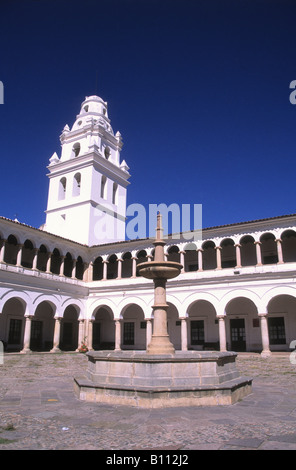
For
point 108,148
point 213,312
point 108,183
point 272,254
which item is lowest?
point 213,312

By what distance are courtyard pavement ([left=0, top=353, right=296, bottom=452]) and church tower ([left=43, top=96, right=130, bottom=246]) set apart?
21805 mm

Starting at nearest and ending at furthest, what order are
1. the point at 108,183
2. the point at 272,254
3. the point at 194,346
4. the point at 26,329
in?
the point at 26,329 < the point at 272,254 < the point at 194,346 < the point at 108,183

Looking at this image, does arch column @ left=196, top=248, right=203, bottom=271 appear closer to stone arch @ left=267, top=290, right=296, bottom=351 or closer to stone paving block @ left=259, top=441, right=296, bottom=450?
stone arch @ left=267, top=290, right=296, bottom=351

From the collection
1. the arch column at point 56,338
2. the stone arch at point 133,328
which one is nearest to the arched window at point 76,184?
the stone arch at point 133,328

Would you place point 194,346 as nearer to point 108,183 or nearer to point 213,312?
point 213,312

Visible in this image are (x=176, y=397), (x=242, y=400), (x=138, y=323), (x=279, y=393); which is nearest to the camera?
(x=176, y=397)

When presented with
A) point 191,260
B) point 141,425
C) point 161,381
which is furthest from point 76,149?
point 141,425

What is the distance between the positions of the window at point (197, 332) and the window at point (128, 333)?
4.62 meters

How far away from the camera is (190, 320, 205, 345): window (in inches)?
997

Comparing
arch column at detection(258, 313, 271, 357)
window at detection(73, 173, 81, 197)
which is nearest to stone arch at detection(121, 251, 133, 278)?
window at detection(73, 173, 81, 197)

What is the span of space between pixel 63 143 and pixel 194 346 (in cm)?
2027

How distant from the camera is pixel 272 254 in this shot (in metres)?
23.6

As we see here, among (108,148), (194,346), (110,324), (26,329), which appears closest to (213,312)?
(194,346)

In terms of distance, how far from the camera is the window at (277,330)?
2280 cm
